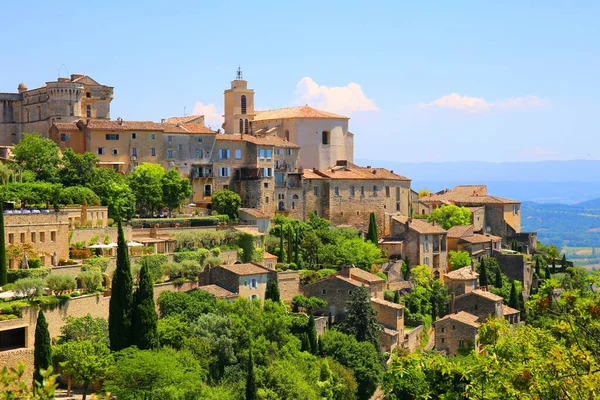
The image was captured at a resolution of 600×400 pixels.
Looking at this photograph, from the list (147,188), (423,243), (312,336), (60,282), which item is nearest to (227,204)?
(147,188)

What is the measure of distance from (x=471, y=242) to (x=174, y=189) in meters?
22.8

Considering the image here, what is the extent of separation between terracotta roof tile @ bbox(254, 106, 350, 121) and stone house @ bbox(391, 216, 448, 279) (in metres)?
13.1

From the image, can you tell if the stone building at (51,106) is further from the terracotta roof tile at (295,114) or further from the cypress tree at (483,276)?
the cypress tree at (483,276)

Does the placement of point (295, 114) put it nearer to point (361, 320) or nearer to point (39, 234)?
point (361, 320)

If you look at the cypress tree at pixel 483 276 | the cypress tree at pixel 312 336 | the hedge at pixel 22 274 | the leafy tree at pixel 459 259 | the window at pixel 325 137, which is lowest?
the cypress tree at pixel 312 336

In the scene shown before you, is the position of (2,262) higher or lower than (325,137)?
lower

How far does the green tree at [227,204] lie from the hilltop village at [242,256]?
15 cm

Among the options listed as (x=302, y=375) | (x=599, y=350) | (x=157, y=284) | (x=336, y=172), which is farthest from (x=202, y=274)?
(x=599, y=350)

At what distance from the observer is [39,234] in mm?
45625

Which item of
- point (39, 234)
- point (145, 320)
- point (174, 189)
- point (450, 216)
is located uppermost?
point (174, 189)

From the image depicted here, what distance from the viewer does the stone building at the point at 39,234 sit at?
44.6 metres

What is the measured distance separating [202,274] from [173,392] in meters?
15.1

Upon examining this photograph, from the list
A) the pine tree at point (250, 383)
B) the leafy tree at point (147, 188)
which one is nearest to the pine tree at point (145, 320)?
the pine tree at point (250, 383)

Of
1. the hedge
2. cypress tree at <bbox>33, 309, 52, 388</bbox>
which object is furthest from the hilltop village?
cypress tree at <bbox>33, 309, 52, 388</bbox>
